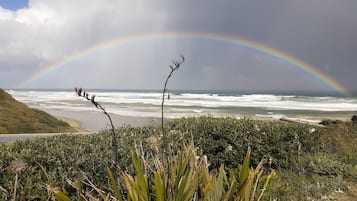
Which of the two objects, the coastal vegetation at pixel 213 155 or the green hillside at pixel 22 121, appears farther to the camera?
the green hillside at pixel 22 121

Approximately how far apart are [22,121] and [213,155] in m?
14.1

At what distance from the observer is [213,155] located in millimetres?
5469

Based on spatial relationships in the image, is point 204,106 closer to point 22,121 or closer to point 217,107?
point 217,107

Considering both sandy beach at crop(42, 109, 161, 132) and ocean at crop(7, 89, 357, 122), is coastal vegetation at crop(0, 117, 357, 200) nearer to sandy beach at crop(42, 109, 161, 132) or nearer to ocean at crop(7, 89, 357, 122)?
ocean at crop(7, 89, 357, 122)

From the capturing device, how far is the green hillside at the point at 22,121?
15.3m

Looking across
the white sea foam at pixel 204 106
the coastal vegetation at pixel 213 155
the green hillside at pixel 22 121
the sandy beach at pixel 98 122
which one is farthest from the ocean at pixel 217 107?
the coastal vegetation at pixel 213 155

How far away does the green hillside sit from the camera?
1527cm

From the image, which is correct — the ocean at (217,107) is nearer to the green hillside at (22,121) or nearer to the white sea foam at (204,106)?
the white sea foam at (204,106)

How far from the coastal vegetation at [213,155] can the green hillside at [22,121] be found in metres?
11.4

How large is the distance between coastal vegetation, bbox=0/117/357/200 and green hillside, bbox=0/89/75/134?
11394mm

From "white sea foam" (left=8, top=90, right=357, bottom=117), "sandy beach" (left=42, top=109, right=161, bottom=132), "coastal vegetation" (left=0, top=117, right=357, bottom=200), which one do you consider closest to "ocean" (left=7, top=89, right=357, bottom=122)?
"white sea foam" (left=8, top=90, right=357, bottom=117)

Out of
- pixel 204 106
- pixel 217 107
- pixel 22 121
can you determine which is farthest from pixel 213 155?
pixel 204 106

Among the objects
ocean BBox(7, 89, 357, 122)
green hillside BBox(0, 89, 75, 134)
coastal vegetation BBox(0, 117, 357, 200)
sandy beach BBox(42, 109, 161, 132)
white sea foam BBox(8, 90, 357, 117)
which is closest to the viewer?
coastal vegetation BBox(0, 117, 357, 200)

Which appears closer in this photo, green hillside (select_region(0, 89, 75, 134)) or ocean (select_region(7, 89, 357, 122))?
green hillside (select_region(0, 89, 75, 134))
